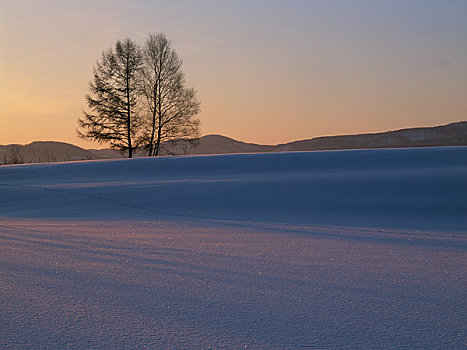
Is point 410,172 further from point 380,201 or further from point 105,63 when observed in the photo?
point 105,63

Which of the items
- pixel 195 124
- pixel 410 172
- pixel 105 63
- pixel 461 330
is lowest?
pixel 461 330

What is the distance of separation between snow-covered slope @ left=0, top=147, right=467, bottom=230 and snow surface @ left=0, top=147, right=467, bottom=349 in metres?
0.06

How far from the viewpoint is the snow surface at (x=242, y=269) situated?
2.29 meters

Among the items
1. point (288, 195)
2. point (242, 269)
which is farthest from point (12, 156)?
point (242, 269)

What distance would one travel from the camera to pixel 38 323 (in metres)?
2.40

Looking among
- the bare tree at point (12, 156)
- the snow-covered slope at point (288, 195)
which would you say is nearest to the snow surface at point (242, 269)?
the snow-covered slope at point (288, 195)

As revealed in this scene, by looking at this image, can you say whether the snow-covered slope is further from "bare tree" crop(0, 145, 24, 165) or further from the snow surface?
"bare tree" crop(0, 145, 24, 165)

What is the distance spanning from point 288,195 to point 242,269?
589cm

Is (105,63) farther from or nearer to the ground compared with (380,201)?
farther from the ground

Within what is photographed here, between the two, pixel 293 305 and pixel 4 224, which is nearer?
pixel 293 305

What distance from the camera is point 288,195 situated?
31.0 feet

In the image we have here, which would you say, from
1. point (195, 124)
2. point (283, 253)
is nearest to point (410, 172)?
point (283, 253)

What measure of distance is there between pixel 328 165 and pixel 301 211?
6336 mm

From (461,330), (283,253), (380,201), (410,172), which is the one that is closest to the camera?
(461,330)
